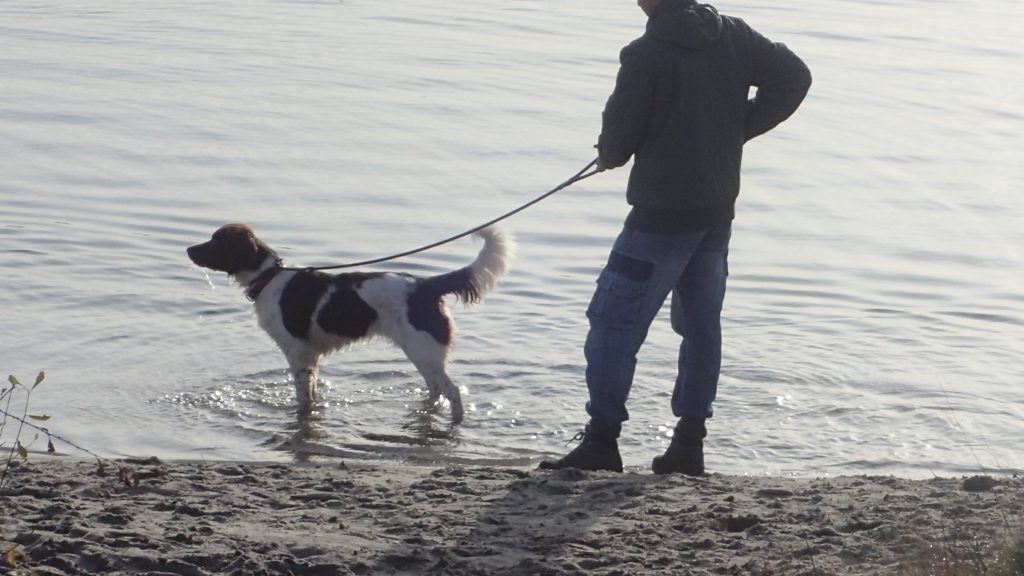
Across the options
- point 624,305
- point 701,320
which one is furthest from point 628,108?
point 701,320

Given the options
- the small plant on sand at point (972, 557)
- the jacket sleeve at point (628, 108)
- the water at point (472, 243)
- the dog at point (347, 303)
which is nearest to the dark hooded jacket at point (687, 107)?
the jacket sleeve at point (628, 108)

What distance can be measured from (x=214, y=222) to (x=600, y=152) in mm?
6718

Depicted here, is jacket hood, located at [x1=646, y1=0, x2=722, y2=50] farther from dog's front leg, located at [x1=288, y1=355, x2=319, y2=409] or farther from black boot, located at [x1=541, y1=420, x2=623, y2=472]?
dog's front leg, located at [x1=288, y1=355, x2=319, y2=409]

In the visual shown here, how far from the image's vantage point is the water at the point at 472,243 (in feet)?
25.4

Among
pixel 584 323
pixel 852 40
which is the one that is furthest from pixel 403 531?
pixel 852 40

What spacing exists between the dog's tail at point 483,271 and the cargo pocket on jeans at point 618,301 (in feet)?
6.02

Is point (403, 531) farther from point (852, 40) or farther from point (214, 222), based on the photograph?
point (852, 40)

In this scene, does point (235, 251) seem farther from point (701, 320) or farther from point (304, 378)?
point (701, 320)

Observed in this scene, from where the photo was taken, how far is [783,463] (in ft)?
23.7

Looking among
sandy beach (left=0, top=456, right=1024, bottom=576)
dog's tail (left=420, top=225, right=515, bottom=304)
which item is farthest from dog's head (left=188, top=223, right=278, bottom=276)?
sandy beach (left=0, top=456, right=1024, bottom=576)

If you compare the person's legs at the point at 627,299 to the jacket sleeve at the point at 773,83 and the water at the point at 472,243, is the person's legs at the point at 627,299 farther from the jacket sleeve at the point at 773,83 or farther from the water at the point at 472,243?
the water at the point at 472,243

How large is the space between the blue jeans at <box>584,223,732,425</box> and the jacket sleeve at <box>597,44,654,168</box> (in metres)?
0.37

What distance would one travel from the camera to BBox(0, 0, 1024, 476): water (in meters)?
7.75

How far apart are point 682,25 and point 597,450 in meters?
1.85
